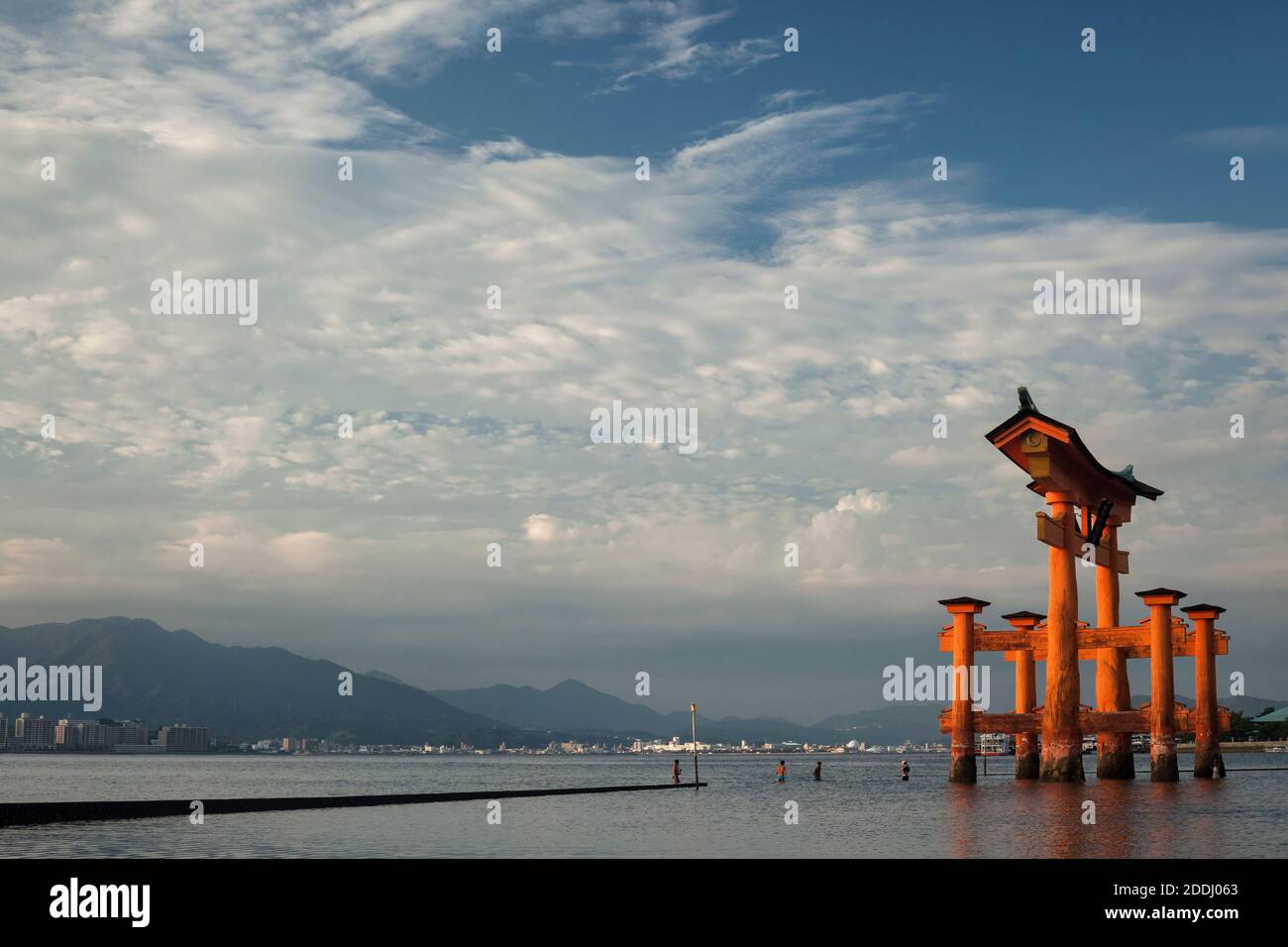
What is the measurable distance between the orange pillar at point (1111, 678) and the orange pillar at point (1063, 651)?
810cm

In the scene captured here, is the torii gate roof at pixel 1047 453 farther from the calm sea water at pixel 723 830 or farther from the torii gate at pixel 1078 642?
the calm sea water at pixel 723 830

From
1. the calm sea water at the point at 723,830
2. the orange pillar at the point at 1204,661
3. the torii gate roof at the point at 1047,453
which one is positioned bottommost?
the calm sea water at the point at 723,830

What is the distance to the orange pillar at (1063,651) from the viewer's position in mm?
67375

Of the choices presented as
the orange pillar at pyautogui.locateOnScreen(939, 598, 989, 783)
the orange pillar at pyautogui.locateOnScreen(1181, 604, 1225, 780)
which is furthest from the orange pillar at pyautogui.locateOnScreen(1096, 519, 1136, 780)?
the orange pillar at pyautogui.locateOnScreen(939, 598, 989, 783)

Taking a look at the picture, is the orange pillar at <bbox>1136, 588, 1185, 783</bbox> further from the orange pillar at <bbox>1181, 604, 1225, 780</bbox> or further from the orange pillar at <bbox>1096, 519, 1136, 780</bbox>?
the orange pillar at <bbox>1096, 519, 1136, 780</bbox>

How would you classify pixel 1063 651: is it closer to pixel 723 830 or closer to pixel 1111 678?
pixel 1111 678

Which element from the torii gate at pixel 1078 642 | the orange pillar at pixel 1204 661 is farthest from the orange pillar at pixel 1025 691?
the orange pillar at pixel 1204 661

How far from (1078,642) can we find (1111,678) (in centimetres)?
755

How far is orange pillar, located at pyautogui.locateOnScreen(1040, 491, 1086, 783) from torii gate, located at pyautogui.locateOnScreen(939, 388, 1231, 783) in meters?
0.05

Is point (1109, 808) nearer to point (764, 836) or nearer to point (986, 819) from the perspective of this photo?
point (986, 819)

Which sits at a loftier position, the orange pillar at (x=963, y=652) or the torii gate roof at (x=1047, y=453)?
the torii gate roof at (x=1047, y=453)

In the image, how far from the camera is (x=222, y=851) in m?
31.1

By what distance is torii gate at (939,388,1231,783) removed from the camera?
65.6m
